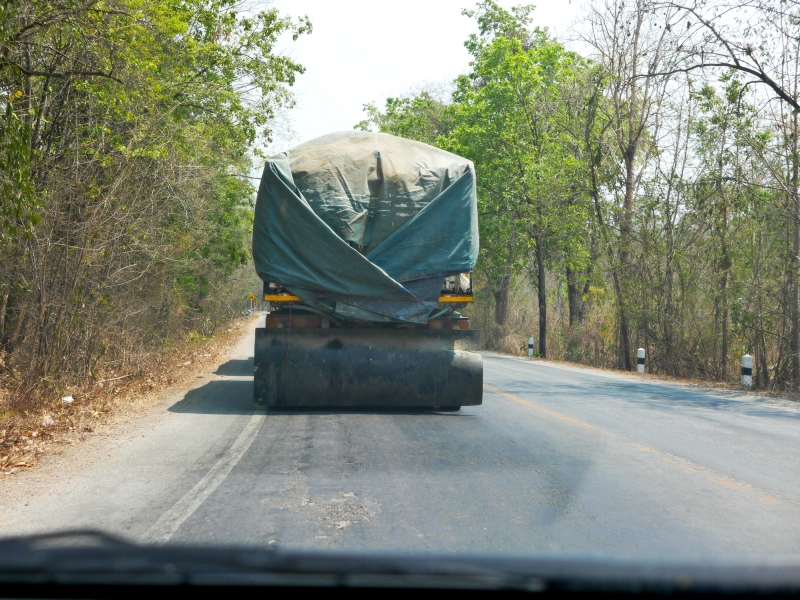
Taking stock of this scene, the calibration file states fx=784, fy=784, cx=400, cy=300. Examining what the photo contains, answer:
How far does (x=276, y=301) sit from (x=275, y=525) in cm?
584

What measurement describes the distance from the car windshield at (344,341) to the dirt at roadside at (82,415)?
6cm

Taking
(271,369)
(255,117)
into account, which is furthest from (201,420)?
(255,117)

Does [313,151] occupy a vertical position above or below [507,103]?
below

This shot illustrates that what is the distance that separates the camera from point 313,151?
445 inches

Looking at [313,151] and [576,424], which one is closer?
[576,424]

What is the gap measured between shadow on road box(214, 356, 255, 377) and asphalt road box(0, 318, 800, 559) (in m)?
6.34

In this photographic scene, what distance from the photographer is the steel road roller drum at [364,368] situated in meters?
10.5

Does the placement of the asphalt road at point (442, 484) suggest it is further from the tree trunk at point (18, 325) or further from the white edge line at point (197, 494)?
the tree trunk at point (18, 325)

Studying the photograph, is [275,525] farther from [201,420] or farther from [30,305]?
[30,305]

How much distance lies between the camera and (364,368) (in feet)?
34.8

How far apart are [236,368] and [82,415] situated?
343 inches

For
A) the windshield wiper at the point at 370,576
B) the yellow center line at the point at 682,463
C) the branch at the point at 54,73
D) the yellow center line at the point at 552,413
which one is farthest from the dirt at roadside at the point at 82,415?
the yellow center line at the point at 682,463

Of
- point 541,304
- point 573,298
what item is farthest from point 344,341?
point 573,298

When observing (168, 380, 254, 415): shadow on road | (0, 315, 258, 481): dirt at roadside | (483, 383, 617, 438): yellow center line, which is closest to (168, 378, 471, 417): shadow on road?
(168, 380, 254, 415): shadow on road
